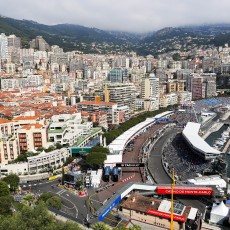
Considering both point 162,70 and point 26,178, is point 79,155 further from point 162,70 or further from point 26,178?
point 162,70

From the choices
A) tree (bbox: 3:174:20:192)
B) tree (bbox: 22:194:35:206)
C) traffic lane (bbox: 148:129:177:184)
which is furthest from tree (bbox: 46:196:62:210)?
traffic lane (bbox: 148:129:177:184)

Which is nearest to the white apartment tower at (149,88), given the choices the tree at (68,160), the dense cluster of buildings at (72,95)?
the dense cluster of buildings at (72,95)

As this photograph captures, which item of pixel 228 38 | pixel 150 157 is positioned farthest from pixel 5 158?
pixel 228 38

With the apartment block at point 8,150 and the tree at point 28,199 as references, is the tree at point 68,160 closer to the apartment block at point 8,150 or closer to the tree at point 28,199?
the apartment block at point 8,150

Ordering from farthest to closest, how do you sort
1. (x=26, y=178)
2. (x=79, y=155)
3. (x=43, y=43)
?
(x=43, y=43), (x=79, y=155), (x=26, y=178)

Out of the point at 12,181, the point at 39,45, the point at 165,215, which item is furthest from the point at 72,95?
the point at 39,45

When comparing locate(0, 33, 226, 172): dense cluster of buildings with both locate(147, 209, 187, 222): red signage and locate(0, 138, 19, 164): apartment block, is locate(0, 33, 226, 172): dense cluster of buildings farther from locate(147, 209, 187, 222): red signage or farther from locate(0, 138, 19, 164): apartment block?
locate(147, 209, 187, 222): red signage

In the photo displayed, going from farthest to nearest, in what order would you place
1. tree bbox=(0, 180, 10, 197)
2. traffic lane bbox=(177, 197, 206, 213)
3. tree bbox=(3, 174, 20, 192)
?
1. tree bbox=(3, 174, 20, 192)
2. tree bbox=(0, 180, 10, 197)
3. traffic lane bbox=(177, 197, 206, 213)
